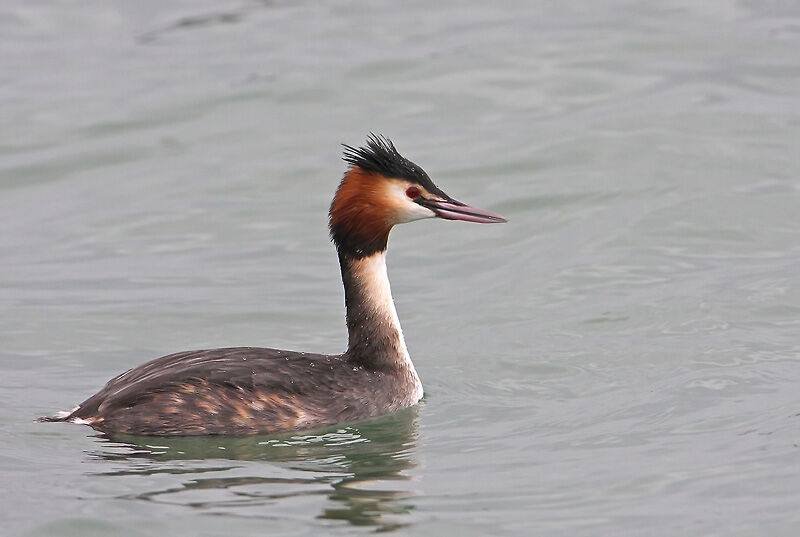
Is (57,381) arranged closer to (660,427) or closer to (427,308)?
(427,308)

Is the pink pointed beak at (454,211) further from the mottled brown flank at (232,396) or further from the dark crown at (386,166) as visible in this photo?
the mottled brown flank at (232,396)

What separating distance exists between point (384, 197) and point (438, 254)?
12.7ft

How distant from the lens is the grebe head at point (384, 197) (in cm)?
922

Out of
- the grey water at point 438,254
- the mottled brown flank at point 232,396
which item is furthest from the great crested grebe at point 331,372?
the grey water at point 438,254

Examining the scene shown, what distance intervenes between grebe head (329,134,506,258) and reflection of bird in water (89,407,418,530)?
1.14m

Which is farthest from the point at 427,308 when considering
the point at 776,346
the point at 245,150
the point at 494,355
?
the point at 245,150

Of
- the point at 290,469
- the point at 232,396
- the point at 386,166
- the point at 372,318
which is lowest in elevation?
the point at 290,469

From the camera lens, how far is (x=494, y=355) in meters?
10.5

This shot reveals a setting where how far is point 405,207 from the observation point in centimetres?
926

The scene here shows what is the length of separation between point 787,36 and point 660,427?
9557 mm

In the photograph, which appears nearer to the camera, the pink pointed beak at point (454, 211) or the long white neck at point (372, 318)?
the pink pointed beak at point (454, 211)

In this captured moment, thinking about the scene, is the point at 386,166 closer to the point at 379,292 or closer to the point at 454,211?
the point at 454,211

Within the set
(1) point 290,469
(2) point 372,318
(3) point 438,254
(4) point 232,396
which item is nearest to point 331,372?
(2) point 372,318

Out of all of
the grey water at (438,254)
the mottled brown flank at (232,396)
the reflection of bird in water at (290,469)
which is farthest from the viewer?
the mottled brown flank at (232,396)
